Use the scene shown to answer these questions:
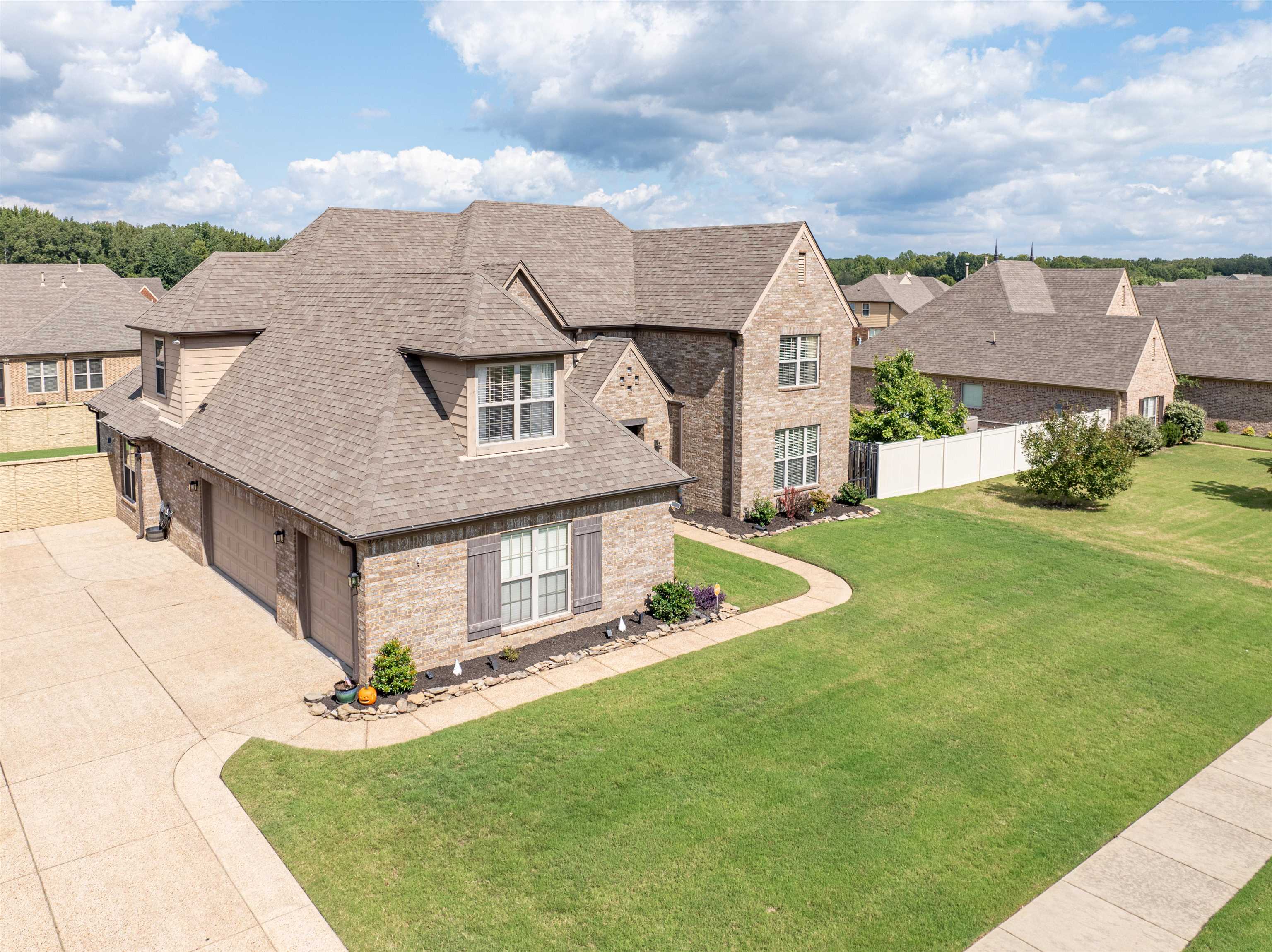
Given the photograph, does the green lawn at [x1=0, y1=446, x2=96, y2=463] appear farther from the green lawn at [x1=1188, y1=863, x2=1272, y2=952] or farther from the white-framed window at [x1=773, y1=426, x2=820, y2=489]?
the green lawn at [x1=1188, y1=863, x2=1272, y2=952]

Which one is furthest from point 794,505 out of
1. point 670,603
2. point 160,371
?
point 160,371

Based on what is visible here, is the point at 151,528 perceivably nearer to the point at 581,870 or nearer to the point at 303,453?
the point at 303,453

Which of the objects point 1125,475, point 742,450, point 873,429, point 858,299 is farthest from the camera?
point 858,299

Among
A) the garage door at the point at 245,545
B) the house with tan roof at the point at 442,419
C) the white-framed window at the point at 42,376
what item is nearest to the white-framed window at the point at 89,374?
the white-framed window at the point at 42,376

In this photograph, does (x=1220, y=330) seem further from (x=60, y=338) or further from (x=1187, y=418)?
(x=60, y=338)

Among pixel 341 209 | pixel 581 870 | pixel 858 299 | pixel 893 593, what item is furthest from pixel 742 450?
pixel 858 299

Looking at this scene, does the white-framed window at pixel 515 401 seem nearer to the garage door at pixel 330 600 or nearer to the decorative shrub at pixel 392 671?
the garage door at pixel 330 600

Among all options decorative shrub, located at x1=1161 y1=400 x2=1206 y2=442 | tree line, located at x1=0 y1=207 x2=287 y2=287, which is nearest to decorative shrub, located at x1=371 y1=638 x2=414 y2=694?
decorative shrub, located at x1=1161 y1=400 x2=1206 y2=442
